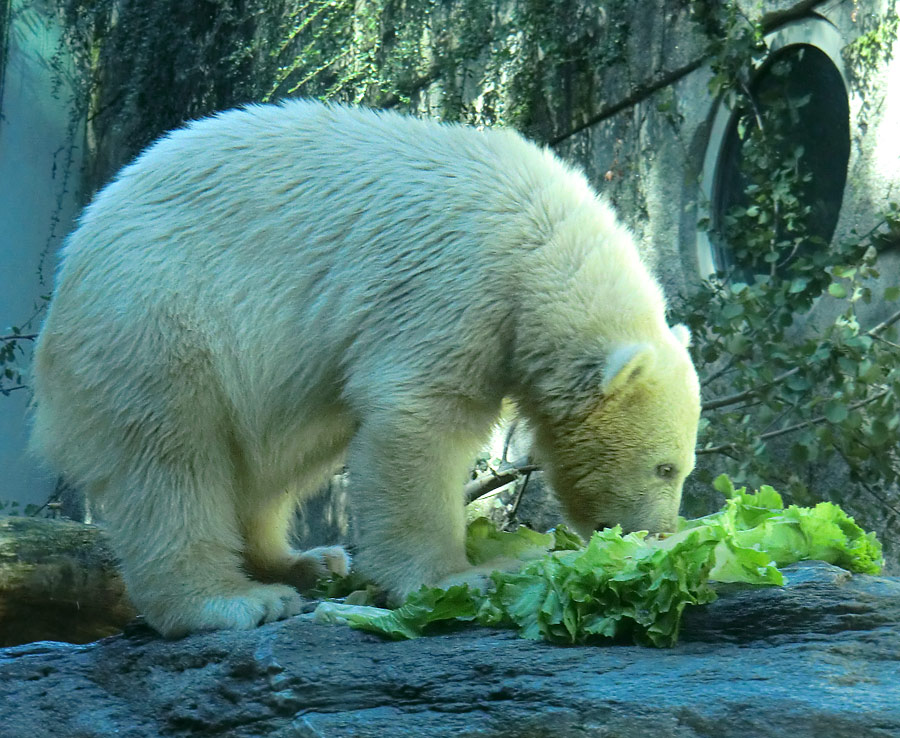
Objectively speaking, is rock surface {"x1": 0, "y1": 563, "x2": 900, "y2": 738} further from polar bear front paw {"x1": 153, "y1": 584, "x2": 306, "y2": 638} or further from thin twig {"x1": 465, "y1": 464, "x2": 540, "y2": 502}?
thin twig {"x1": 465, "y1": 464, "x2": 540, "y2": 502}

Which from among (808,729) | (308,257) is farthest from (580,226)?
(808,729)

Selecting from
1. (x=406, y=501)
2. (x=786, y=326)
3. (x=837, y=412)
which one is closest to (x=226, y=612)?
(x=406, y=501)

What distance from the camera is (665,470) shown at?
3.45 meters

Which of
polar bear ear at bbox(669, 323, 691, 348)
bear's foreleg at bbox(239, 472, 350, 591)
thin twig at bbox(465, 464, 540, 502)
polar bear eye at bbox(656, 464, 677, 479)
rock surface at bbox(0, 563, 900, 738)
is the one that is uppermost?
polar bear ear at bbox(669, 323, 691, 348)

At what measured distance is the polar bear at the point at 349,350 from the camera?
3.26 metres

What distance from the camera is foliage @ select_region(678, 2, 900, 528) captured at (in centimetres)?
495

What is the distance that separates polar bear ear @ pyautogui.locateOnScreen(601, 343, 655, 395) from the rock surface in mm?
738

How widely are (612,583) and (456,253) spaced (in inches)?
46.7

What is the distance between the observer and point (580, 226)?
3.47 meters

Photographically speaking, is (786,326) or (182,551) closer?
(182,551)

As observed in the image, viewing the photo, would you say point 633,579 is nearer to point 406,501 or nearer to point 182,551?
point 406,501

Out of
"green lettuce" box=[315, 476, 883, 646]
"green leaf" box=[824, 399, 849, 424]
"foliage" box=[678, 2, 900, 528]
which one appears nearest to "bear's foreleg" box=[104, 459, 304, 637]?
"green lettuce" box=[315, 476, 883, 646]

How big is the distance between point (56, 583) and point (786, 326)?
3.77 m

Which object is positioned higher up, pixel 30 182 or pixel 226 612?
pixel 30 182
